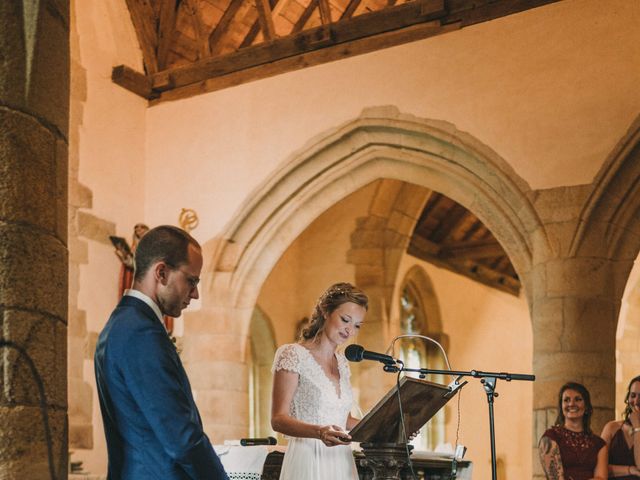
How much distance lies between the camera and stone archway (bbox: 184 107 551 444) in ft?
23.4

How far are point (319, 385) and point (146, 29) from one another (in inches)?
218

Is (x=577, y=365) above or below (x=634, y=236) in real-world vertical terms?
below

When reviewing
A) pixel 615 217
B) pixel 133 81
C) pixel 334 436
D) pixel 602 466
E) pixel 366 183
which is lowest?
pixel 602 466

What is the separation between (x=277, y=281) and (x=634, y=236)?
16.5 feet

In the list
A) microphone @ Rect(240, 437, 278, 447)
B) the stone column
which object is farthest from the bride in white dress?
the stone column

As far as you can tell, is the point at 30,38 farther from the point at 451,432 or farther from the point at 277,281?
the point at 451,432

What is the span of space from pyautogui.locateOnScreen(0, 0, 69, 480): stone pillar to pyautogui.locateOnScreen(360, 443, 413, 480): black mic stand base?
1.69 meters

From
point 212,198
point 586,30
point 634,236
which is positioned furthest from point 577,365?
point 212,198

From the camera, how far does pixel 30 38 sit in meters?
1.86

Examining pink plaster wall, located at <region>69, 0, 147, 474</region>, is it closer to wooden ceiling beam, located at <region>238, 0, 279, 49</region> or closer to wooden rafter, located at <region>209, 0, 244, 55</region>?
wooden rafter, located at <region>209, 0, 244, 55</region>

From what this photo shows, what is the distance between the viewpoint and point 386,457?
3.39m

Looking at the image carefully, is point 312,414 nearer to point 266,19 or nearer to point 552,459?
point 552,459

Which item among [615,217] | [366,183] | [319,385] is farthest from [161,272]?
[366,183]

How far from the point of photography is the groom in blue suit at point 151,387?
76.5 inches
